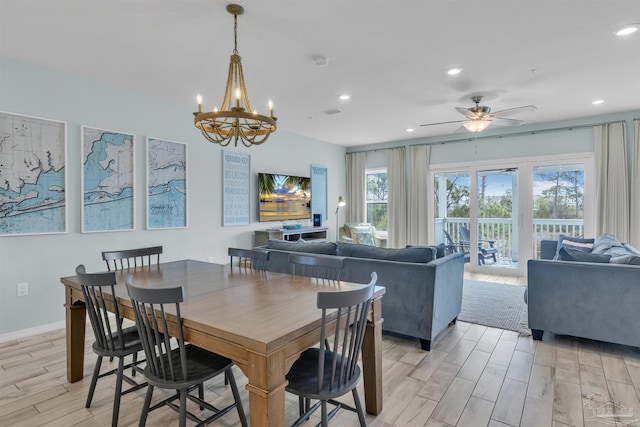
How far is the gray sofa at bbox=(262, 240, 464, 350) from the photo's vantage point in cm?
289

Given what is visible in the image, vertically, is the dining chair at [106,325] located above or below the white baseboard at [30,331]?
above

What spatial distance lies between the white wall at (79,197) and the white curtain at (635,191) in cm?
568

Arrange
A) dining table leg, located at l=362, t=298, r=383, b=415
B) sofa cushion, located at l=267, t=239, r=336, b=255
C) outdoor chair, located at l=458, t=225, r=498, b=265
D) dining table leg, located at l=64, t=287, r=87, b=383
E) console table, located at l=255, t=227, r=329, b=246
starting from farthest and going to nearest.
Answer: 1. outdoor chair, located at l=458, t=225, r=498, b=265
2. console table, located at l=255, t=227, r=329, b=246
3. sofa cushion, located at l=267, t=239, r=336, b=255
4. dining table leg, located at l=64, t=287, r=87, b=383
5. dining table leg, located at l=362, t=298, r=383, b=415

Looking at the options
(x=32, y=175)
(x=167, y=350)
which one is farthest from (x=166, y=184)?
(x=167, y=350)

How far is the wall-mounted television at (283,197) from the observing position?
18.5ft

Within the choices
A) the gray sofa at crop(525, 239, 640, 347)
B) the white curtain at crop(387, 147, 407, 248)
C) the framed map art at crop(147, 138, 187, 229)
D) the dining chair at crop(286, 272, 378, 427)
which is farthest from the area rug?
the framed map art at crop(147, 138, 187, 229)

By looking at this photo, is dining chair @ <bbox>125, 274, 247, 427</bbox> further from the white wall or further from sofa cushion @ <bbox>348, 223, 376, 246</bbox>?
sofa cushion @ <bbox>348, 223, 376, 246</bbox>

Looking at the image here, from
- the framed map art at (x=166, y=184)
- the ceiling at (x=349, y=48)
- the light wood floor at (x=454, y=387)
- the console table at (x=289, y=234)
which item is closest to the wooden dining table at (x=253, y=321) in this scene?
the light wood floor at (x=454, y=387)

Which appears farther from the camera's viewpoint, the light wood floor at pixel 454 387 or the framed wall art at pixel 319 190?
the framed wall art at pixel 319 190

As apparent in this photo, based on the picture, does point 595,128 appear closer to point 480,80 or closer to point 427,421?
point 480,80

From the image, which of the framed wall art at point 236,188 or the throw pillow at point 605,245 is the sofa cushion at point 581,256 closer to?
the throw pillow at point 605,245

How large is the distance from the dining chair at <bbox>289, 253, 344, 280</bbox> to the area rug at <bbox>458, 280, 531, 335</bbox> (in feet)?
6.33

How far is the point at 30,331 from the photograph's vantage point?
3.28m

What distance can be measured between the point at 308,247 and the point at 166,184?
208 centimetres
